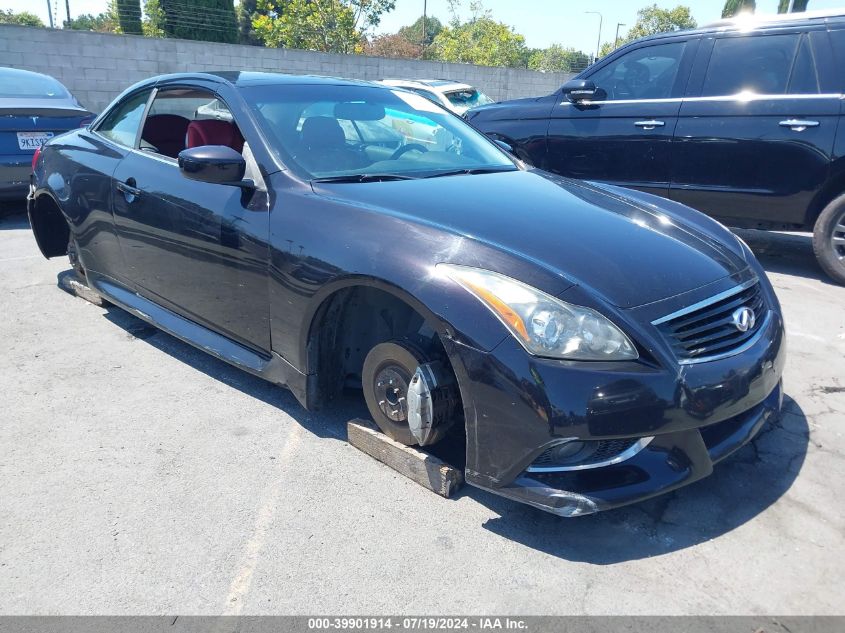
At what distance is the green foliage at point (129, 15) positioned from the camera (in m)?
24.0

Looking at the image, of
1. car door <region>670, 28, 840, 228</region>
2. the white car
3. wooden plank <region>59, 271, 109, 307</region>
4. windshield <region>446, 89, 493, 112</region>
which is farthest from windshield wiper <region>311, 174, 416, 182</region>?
windshield <region>446, 89, 493, 112</region>

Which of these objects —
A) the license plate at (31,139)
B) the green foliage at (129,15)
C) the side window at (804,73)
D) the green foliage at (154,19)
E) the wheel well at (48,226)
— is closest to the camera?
the wheel well at (48,226)

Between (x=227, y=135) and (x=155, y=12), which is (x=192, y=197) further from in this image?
(x=155, y=12)

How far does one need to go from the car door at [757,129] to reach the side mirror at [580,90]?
32.0 inches

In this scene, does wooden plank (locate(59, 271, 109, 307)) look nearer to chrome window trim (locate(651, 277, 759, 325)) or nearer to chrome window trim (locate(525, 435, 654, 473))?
chrome window trim (locate(525, 435, 654, 473))

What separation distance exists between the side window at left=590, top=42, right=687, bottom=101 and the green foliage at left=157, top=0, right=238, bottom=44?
2246 cm

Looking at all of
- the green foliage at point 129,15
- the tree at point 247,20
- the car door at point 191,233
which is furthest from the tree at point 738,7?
the tree at point 247,20

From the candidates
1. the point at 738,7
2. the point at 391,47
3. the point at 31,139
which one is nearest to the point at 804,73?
the point at 31,139

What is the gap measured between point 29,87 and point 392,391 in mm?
6469

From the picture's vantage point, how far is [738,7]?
92.8ft

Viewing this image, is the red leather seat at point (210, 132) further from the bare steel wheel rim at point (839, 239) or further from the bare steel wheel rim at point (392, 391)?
the bare steel wheel rim at point (839, 239)

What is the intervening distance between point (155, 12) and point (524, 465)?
30.9 metres

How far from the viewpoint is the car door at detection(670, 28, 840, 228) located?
499 cm

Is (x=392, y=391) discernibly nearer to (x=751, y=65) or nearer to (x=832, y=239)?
(x=832, y=239)
